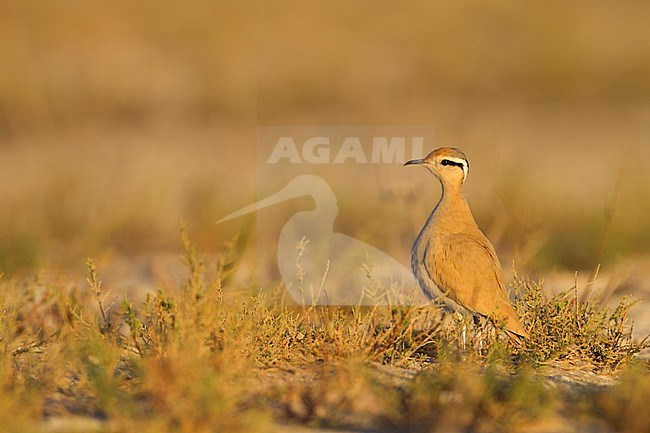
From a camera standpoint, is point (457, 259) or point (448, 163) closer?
point (457, 259)

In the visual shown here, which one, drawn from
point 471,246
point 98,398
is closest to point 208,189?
point 471,246

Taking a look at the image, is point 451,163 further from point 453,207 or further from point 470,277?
point 470,277

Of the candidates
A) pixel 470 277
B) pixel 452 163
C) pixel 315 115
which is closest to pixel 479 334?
pixel 470 277

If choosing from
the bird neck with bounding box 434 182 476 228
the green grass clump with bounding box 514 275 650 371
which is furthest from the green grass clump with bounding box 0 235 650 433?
the bird neck with bounding box 434 182 476 228

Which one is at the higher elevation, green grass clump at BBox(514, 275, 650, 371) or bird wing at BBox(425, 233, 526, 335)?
bird wing at BBox(425, 233, 526, 335)

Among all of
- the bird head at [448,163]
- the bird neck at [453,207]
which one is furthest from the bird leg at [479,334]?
the bird head at [448,163]

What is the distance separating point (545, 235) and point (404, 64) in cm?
877

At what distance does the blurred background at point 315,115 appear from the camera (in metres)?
6.90

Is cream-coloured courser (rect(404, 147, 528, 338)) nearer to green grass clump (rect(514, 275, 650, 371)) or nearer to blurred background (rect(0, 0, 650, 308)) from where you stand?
green grass clump (rect(514, 275, 650, 371))

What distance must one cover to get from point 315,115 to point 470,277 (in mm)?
8709

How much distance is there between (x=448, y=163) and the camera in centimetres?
459

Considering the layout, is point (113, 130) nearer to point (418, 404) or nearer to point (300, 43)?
point (300, 43)

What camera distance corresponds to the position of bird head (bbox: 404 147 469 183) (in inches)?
180

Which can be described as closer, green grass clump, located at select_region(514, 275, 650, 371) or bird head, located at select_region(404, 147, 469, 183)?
green grass clump, located at select_region(514, 275, 650, 371)
